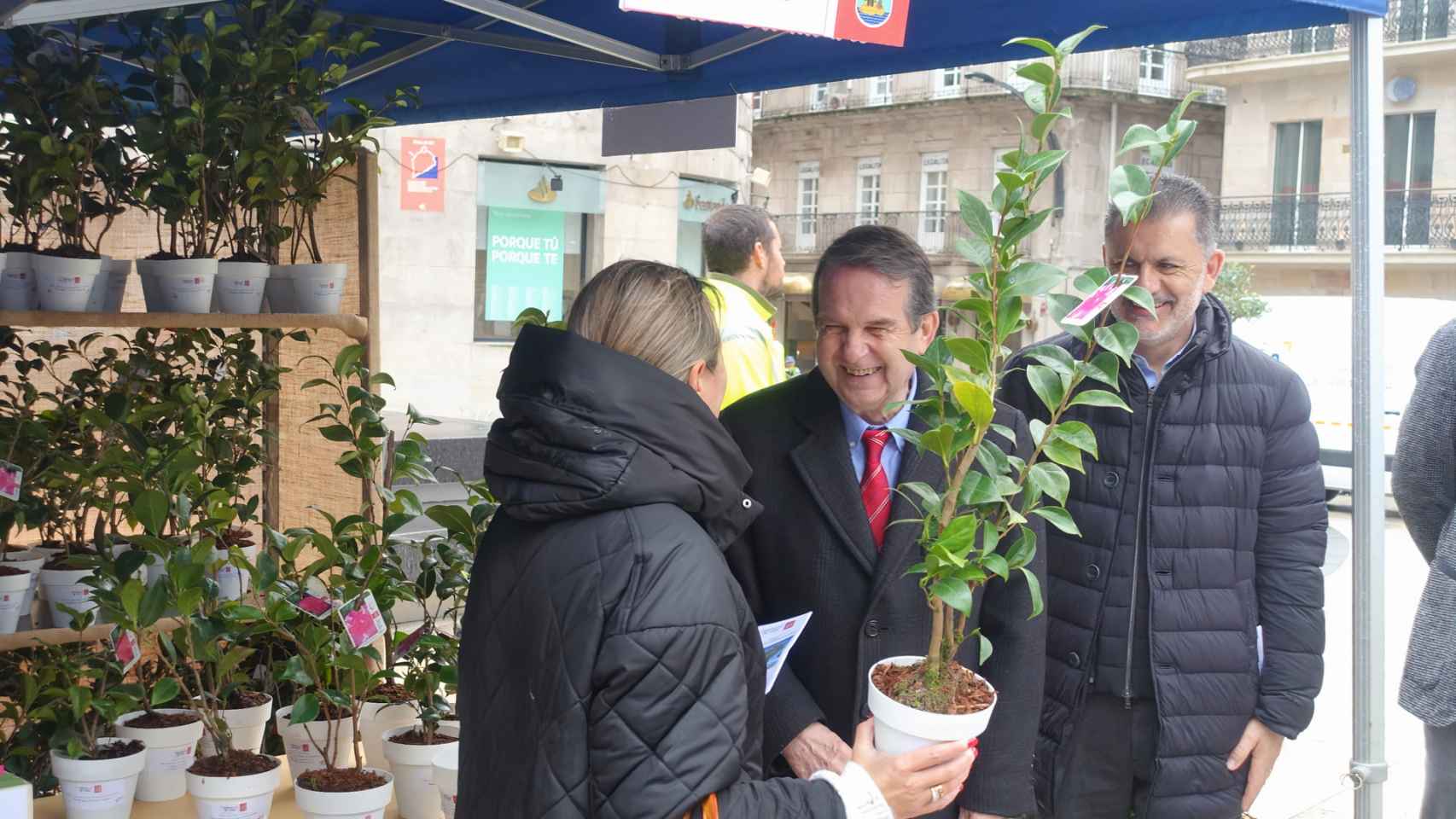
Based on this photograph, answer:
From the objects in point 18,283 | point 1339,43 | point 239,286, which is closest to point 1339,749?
point 239,286

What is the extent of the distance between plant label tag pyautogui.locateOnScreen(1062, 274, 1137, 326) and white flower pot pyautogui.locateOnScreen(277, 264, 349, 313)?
1.52 meters

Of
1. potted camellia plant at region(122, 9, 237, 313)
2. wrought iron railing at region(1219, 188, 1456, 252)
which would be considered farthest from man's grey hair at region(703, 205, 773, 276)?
wrought iron railing at region(1219, 188, 1456, 252)

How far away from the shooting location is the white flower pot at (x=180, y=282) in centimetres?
249

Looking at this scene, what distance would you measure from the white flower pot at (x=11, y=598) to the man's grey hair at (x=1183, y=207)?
6.89ft

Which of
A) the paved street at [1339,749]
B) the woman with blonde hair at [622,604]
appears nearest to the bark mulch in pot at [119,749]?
the woman with blonde hair at [622,604]

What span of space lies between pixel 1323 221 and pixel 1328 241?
40cm

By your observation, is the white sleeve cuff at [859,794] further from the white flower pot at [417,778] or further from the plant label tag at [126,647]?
the plant label tag at [126,647]

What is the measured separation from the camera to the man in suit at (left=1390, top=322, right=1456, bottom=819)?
2.42 m

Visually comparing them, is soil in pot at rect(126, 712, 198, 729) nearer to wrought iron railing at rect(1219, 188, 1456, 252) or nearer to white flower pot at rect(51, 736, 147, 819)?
white flower pot at rect(51, 736, 147, 819)

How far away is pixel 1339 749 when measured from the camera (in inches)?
223

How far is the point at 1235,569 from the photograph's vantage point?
225cm

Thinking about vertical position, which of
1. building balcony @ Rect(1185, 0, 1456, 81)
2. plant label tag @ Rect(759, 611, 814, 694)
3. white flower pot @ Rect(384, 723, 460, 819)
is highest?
building balcony @ Rect(1185, 0, 1456, 81)

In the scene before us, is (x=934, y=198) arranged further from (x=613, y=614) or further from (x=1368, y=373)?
(x=613, y=614)

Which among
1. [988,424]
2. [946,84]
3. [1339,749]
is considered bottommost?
[1339,749]
